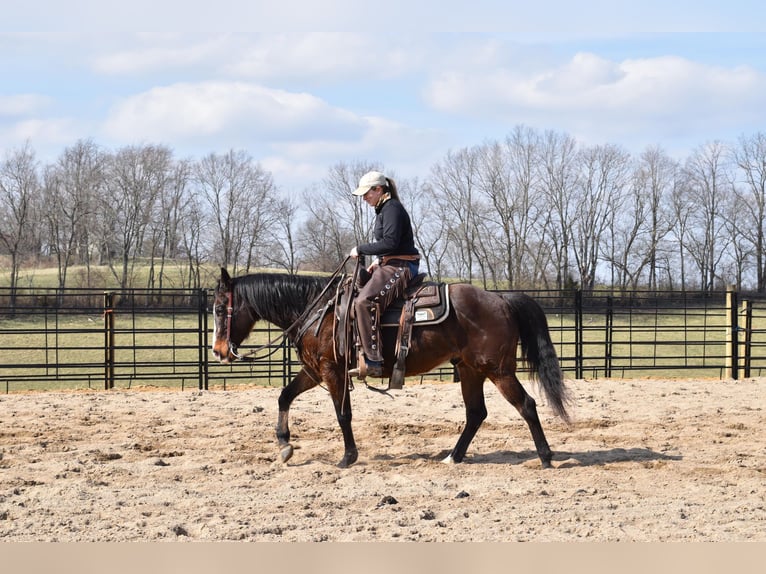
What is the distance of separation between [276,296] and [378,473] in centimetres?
163

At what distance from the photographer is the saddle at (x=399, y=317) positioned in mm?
6277

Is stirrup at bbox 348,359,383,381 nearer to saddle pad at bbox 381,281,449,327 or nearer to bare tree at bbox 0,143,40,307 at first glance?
saddle pad at bbox 381,281,449,327

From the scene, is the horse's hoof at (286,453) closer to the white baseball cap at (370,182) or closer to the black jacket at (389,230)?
the black jacket at (389,230)

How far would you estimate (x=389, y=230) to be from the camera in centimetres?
605

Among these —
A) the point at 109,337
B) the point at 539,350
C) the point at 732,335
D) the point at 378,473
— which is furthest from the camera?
the point at 732,335

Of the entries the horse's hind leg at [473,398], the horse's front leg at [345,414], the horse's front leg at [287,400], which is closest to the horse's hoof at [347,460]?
the horse's front leg at [345,414]

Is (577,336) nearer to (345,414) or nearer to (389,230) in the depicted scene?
(345,414)

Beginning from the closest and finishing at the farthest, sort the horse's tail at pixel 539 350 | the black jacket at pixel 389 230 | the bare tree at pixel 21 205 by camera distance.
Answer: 1. the black jacket at pixel 389 230
2. the horse's tail at pixel 539 350
3. the bare tree at pixel 21 205

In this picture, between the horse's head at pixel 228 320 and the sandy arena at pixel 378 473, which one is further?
the horse's head at pixel 228 320

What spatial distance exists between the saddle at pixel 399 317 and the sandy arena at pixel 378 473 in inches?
34.2

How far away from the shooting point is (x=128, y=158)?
42.7 meters

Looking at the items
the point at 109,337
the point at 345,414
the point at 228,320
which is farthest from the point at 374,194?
the point at 109,337

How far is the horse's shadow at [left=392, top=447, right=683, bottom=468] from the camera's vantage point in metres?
6.43

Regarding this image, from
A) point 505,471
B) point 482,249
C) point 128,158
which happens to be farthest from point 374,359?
point 128,158
